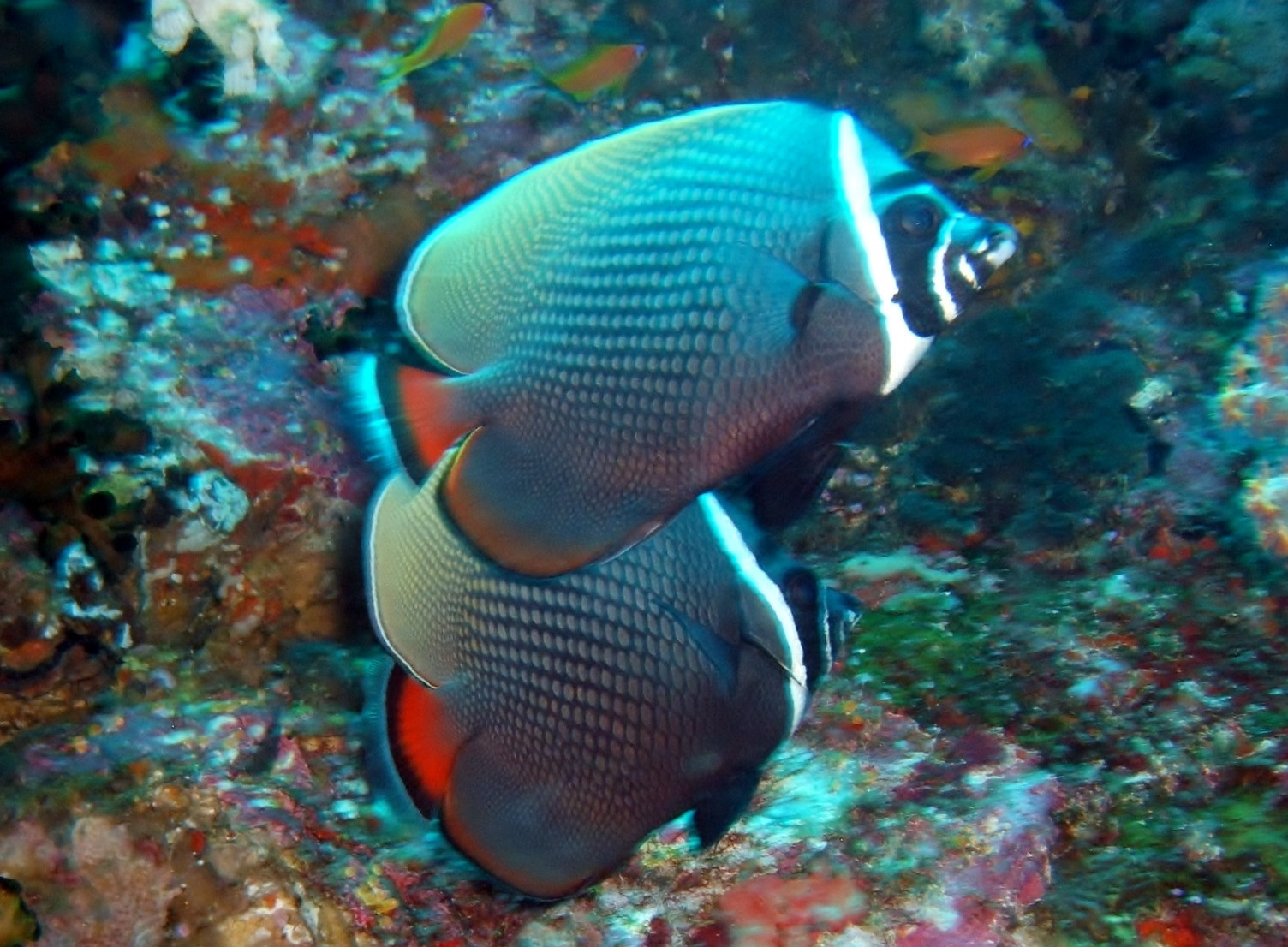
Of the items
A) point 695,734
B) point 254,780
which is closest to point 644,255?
point 695,734

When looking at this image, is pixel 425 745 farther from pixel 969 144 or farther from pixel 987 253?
pixel 969 144

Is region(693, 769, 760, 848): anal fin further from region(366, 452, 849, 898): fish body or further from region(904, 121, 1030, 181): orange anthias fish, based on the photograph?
region(904, 121, 1030, 181): orange anthias fish

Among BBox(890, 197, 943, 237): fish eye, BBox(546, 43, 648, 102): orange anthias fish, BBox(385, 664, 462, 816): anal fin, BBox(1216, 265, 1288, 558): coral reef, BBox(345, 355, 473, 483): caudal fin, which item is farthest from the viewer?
BBox(546, 43, 648, 102): orange anthias fish

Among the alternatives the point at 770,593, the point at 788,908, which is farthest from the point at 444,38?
the point at 788,908

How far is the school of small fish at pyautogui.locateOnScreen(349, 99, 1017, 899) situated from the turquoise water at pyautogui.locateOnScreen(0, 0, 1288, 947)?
2.18 ft

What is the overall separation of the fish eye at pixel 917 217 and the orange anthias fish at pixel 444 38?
9.34 ft

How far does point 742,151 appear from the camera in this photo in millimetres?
1589

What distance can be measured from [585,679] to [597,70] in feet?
9.85

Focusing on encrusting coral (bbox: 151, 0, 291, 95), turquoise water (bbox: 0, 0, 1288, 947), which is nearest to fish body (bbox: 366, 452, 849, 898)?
turquoise water (bbox: 0, 0, 1288, 947)

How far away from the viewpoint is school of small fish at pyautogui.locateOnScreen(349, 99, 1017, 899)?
1.53m

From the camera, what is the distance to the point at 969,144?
13.6ft

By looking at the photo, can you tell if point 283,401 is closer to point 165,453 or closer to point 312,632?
point 165,453

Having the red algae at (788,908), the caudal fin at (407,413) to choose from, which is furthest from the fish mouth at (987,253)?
the red algae at (788,908)

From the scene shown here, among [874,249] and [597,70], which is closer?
[874,249]
